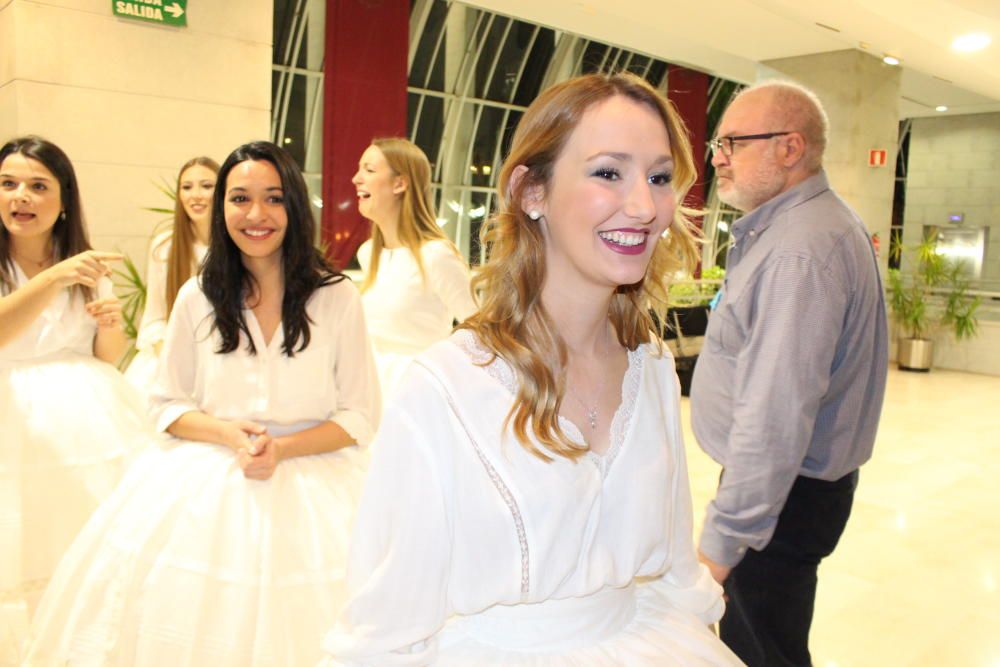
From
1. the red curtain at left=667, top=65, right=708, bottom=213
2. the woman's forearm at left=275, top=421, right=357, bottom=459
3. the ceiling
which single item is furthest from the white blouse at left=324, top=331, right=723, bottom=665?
the red curtain at left=667, top=65, right=708, bottom=213

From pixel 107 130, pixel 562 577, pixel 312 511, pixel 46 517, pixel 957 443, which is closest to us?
pixel 562 577

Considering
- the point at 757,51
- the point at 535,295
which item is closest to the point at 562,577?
the point at 535,295

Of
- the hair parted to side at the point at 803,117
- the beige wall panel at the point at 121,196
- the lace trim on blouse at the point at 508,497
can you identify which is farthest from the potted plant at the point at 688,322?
the lace trim on blouse at the point at 508,497

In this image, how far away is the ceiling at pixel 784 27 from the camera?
27.3 feet

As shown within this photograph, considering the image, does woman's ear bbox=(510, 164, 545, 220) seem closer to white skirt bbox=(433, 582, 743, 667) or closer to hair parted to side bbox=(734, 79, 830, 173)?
white skirt bbox=(433, 582, 743, 667)

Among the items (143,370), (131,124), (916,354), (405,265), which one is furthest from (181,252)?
(916,354)

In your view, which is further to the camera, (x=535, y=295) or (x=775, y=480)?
(x=775, y=480)

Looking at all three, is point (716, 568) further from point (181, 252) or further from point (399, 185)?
point (181, 252)

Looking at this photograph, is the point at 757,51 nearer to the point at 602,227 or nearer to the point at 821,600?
the point at 821,600

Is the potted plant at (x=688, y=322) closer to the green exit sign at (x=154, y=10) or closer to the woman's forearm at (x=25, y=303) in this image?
the green exit sign at (x=154, y=10)

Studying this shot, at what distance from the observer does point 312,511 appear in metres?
2.33

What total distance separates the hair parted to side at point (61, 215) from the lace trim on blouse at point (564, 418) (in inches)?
93.3

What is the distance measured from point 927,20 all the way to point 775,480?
8099 millimetres

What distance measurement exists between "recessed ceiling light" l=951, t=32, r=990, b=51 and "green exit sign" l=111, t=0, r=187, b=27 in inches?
311
